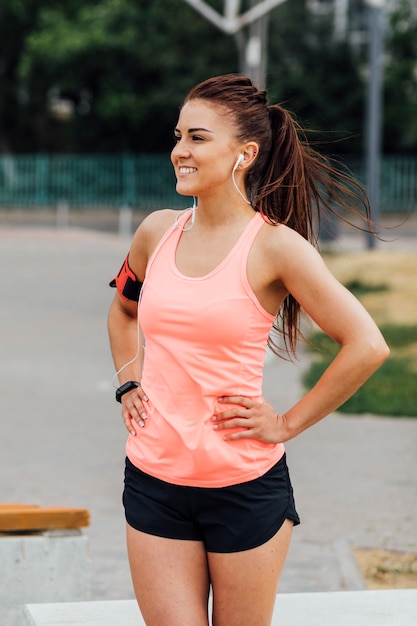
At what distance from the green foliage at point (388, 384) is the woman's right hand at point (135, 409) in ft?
18.1

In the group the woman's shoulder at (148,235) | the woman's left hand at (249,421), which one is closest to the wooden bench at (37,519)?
the woman's shoulder at (148,235)

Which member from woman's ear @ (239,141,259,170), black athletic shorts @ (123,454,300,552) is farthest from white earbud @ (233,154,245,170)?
black athletic shorts @ (123,454,300,552)

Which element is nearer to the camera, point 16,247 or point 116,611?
point 116,611

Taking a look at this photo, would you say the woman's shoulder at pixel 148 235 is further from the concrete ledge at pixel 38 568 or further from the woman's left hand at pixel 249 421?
the concrete ledge at pixel 38 568

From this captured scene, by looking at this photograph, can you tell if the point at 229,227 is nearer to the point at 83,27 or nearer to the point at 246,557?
the point at 246,557

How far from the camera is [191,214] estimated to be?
9.87 ft

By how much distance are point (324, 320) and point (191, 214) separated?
46 centimetres

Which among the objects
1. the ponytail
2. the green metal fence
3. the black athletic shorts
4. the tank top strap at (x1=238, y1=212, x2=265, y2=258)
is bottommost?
the green metal fence

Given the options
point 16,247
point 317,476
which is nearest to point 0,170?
point 16,247

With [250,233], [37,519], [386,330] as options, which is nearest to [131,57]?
[386,330]

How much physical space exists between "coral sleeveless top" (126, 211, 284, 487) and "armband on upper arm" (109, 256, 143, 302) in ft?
1.28

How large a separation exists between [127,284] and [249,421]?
0.66m

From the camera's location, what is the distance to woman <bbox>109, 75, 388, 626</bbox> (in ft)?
9.07

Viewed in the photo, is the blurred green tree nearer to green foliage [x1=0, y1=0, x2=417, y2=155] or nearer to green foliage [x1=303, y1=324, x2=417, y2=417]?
green foliage [x1=0, y1=0, x2=417, y2=155]
